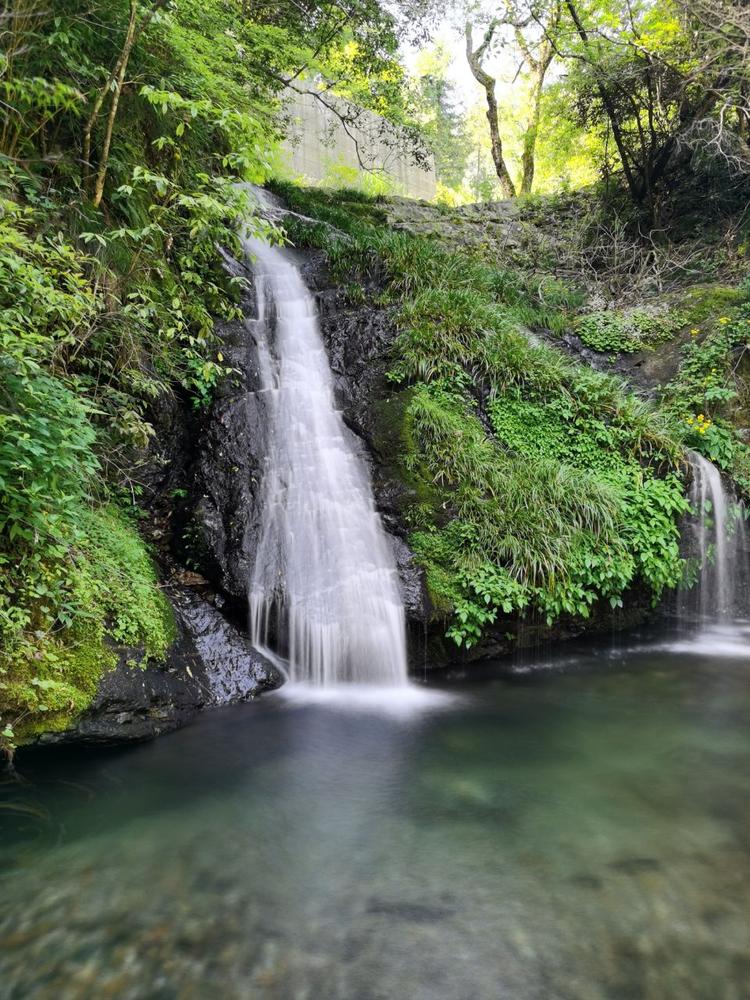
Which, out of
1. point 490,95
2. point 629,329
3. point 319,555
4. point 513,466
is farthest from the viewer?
point 490,95

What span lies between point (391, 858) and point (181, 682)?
2.24 m

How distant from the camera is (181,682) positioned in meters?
4.55

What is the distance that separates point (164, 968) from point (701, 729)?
3.87m

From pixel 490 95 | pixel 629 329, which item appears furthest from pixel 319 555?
pixel 490 95

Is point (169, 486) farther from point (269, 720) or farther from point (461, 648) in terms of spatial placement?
point (461, 648)

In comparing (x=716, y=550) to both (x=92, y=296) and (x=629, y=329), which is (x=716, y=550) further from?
(x=92, y=296)

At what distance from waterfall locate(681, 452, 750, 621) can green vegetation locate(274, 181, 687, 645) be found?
0.37m

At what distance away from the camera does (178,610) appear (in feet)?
16.6

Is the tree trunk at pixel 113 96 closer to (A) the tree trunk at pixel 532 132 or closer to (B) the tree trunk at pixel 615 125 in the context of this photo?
(B) the tree trunk at pixel 615 125

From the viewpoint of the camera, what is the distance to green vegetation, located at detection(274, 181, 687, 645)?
5613mm

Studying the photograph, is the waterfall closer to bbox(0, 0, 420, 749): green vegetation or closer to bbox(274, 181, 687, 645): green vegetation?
bbox(274, 181, 687, 645): green vegetation

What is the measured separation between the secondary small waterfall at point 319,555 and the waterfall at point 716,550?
12.1ft

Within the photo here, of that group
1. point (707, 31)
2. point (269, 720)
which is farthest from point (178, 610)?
point (707, 31)

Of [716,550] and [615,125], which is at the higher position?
[615,125]
